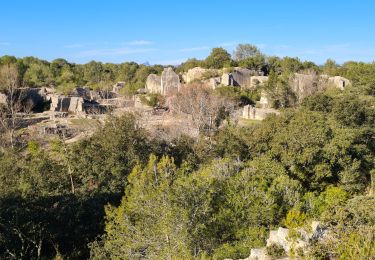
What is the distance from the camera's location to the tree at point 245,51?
81.6 metres

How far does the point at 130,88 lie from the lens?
57.6 metres

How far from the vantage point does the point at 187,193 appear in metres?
11.7

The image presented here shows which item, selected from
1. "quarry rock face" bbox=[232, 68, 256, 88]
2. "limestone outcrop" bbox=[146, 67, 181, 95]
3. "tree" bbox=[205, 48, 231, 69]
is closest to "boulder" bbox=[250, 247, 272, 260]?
"limestone outcrop" bbox=[146, 67, 181, 95]

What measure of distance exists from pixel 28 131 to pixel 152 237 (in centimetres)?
2761

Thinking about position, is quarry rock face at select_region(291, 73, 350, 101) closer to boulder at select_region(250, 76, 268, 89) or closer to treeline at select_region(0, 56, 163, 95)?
boulder at select_region(250, 76, 268, 89)

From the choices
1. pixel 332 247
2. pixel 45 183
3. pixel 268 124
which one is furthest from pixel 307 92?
pixel 332 247

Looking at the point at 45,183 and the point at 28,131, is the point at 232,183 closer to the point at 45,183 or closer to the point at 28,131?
the point at 45,183

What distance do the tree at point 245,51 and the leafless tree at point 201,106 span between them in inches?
1757

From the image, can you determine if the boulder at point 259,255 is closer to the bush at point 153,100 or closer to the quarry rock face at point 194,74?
the bush at point 153,100

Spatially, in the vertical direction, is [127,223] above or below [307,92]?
below

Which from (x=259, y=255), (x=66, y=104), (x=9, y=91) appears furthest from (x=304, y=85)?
(x=259, y=255)

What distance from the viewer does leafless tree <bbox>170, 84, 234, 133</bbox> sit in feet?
110

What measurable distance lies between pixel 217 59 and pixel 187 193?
5726cm

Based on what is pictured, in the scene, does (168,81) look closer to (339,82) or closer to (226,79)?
(226,79)
